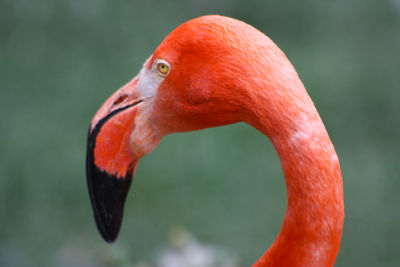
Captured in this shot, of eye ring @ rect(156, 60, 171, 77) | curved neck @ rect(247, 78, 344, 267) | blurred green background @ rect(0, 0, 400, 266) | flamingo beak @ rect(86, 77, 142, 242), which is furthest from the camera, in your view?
blurred green background @ rect(0, 0, 400, 266)

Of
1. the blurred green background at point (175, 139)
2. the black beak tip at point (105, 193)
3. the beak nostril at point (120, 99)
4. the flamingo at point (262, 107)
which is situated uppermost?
the flamingo at point (262, 107)

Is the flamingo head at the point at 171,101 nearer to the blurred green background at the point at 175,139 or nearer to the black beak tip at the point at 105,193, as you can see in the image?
the black beak tip at the point at 105,193

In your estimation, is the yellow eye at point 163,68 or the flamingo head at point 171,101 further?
the yellow eye at point 163,68

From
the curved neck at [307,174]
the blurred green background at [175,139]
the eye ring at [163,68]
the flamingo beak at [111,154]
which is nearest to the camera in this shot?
the curved neck at [307,174]

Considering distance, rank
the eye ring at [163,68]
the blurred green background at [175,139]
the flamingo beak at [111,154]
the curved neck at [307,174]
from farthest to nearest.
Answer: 1. the blurred green background at [175,139]
2. the flamingo beak at [111,154]
3. the eye ring at [163,68]
4. the curved neck at [307,174]

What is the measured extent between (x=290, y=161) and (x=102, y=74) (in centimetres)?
313

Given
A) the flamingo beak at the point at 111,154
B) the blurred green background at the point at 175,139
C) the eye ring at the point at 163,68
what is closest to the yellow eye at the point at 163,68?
the eye ring at the point at 163,68

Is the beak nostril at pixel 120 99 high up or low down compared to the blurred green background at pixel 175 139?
up

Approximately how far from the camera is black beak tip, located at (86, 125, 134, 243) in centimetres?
128

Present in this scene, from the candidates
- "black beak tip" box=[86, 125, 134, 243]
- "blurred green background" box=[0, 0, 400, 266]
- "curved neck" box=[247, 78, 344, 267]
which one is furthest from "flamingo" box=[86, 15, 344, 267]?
"blurred green background" box=[0, 0, 400, 266]

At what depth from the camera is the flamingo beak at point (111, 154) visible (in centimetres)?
126

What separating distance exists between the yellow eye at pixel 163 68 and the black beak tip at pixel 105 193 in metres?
0.25

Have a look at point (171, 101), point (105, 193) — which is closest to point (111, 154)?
point (105, 193)

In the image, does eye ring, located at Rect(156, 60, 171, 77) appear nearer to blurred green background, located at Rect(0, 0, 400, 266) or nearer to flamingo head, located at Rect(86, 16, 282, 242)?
flamingo head, located at Rect(86, 16, 282, 242)
